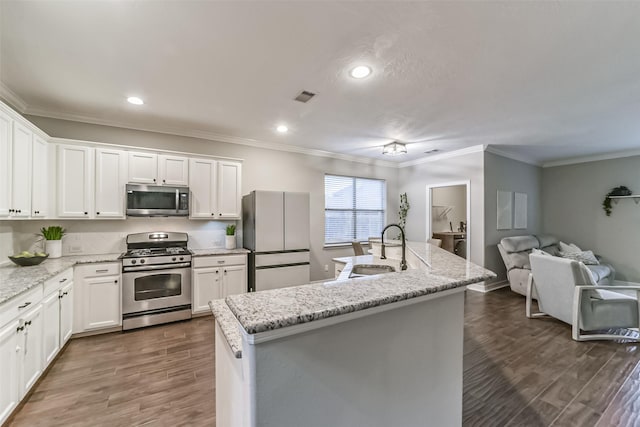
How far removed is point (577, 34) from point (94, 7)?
331 centimetres

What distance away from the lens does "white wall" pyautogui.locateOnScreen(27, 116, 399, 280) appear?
355cm

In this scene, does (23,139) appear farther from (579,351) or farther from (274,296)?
(579,351)

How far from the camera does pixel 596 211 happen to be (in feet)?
19.1

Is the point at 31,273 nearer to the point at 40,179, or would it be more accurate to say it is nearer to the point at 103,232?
the point at 40,179

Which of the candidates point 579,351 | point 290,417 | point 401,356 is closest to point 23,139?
point 290,417

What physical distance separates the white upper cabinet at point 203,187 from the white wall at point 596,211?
7.66 meters

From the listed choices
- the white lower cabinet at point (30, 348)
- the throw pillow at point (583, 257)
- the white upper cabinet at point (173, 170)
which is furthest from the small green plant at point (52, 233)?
the throw pillow at point (583, 257)

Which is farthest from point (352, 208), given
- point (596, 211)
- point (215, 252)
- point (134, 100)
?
point (596, 211)

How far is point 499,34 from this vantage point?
1924 millimetres

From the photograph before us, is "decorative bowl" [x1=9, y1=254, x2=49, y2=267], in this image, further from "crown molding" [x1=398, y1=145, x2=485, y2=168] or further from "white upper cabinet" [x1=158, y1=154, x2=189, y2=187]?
"crown molding" [x1=398, y1=145, x2=485, y2=168]

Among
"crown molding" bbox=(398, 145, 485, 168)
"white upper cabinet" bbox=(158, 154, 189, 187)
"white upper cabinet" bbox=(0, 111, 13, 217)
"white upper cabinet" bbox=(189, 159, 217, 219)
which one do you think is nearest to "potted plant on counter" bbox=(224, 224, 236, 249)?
"white upper cabinet" bbox=(189, 159, 217, 219)

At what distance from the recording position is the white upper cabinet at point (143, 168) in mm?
3551

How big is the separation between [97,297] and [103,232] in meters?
0.95

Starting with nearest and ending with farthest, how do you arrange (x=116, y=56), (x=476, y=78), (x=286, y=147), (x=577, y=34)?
1. (x=577, y=34)
2. (x=116, y=56)
3. (x=476, y=78)
4. (x=286, y=147)
